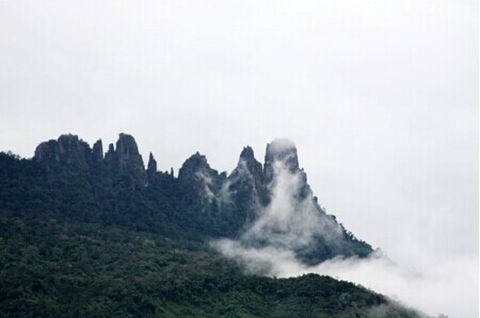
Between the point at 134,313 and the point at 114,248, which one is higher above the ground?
the point at 114,248

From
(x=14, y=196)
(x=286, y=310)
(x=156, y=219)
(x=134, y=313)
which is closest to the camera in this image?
(x=134, y=313)

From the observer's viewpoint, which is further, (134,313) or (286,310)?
(286,310)

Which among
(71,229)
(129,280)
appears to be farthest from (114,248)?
(129,280)

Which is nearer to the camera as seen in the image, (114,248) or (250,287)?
(250,287)

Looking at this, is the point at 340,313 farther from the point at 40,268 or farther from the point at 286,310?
the point at 40,268

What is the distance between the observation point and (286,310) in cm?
13862

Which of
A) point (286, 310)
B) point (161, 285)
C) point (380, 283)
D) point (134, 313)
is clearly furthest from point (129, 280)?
point (380, 283)

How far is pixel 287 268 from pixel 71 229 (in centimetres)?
4366

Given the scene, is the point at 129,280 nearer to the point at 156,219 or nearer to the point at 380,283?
the point at 156,219

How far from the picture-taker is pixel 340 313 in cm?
13488

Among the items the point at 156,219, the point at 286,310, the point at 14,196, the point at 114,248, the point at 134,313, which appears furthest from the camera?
the point at 156,219

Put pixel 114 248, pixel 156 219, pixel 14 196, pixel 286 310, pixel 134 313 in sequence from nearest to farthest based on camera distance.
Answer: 1. pixel 134 313
2. pixel 286 310
3. pixel 114 248
4. pixel 14 196
5. pixel 156 219

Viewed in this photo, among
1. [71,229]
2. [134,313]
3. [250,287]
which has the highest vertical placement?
[71,229]

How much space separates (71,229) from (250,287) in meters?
41.9
